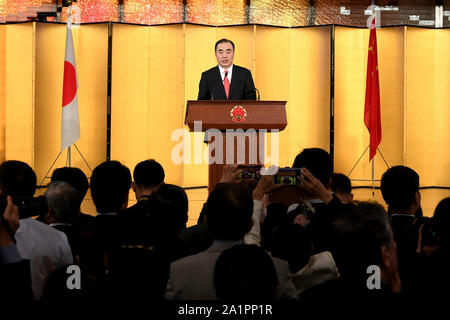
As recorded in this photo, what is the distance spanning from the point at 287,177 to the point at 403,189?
52 cm

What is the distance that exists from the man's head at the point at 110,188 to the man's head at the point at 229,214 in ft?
2.44

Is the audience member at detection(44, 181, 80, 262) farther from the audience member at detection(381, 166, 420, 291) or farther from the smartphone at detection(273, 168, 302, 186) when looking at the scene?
the audience member at detection(381, 166, 420, 291)

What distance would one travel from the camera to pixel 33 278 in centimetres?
204

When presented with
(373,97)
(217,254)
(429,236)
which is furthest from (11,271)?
(373,97)

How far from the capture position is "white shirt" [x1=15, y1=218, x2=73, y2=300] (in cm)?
204

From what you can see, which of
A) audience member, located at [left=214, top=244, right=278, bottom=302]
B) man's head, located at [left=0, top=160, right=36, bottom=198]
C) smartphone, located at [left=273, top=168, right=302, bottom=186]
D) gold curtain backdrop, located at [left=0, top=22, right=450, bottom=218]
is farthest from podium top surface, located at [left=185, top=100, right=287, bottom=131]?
gold curtain backdrop, located at [left=0, top=22, right=450, bottom=218]

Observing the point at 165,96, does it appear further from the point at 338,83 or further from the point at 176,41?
the point at 338,83

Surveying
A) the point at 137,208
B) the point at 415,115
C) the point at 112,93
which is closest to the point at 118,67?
the point at 112,93

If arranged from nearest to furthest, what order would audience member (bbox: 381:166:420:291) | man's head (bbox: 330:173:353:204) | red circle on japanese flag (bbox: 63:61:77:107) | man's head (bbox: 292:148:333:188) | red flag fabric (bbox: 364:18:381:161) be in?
audience member (bbox: 381:166:420:291) < man's head (bbox: 292:148:333:188) < man's head (bbox: 330:173:353:204) < red circle on japanese flag (bbox: 63:61:77:107) < red flag fabric (bbox: 364:18:381:161)

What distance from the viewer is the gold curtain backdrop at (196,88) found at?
7.96 m

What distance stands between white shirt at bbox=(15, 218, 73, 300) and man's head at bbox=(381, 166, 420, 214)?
1.39 metres

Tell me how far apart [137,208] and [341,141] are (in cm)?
633

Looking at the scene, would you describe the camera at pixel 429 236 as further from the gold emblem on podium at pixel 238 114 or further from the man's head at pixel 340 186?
the gold emblem on podium at pixel 238 114

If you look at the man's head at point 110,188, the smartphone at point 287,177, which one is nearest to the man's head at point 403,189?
the smartphone at point 287,177
